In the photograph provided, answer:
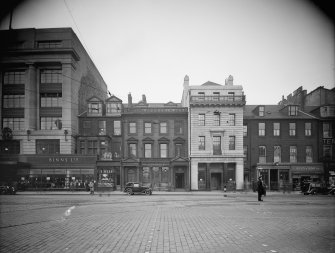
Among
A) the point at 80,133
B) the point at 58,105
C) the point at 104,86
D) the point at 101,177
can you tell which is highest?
the point at 104,86

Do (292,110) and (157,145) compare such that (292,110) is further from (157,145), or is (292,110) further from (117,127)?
(117,127)

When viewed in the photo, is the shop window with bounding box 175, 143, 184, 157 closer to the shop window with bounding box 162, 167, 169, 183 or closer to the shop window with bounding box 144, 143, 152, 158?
the shop window with bounding box 162, 167, 169, 183

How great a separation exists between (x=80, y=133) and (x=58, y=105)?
16.7 feet

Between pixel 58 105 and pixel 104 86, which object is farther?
pixel 104 86

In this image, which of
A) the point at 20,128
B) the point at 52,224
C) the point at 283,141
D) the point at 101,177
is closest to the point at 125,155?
the point at 101,177

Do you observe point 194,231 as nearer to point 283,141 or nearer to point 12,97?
point 283,141

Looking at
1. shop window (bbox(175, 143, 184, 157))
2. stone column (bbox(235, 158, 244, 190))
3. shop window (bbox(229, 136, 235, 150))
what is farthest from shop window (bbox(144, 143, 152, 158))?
stone column (bbox(235, 158, 244, 190))

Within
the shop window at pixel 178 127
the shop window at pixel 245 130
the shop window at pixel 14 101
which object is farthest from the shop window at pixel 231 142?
the shop window at pixel 14 101

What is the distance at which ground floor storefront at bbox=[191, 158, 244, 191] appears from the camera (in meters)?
45.0

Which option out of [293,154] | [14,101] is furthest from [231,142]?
[14,101]

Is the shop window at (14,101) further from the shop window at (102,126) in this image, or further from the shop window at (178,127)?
the shop window at (178,127)

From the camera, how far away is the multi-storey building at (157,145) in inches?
1793

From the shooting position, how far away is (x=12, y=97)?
150ft

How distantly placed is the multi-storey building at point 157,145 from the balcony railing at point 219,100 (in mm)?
2584
